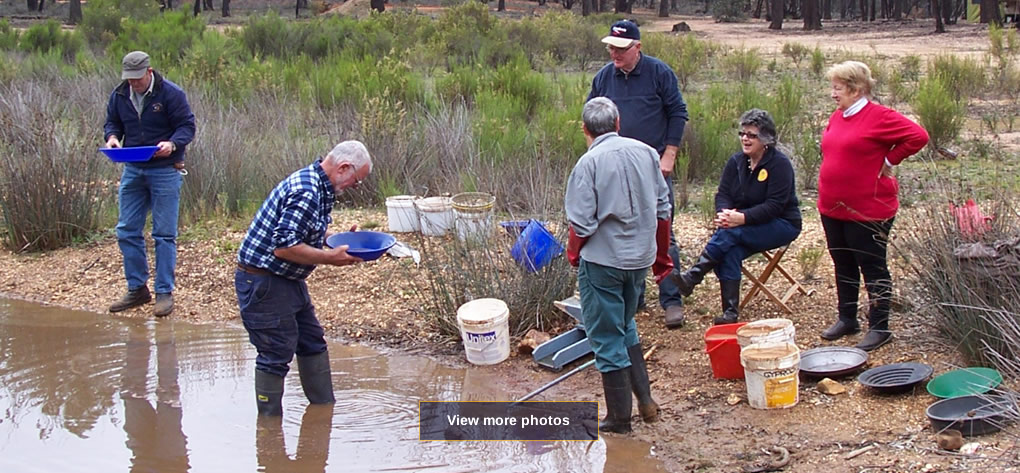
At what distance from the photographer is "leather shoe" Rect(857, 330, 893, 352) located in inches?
216

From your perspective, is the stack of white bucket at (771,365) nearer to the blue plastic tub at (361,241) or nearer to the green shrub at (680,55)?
the blue plastic tub at (361,241)

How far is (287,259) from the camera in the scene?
473 centimetres

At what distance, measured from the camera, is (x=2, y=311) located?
7660 mm

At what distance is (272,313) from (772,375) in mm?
2343

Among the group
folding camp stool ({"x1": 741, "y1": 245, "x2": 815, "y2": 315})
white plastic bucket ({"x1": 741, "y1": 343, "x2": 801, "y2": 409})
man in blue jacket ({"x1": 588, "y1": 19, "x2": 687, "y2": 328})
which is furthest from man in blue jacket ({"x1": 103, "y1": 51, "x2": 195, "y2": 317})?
white plastic bucket ({"x1": 741, "y1": 343, "x2": 801, "y2": 409})

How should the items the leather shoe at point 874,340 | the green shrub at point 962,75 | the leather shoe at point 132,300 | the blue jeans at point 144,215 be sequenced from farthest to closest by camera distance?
the green shrub at point 962,75 → the leather shoe at point 132,300 → the blue jeans at point 144,215 → the leather shoe at point 874,340

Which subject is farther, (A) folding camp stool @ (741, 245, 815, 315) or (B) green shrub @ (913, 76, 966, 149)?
(B) green shrub @ (913, 76, 966, 149)

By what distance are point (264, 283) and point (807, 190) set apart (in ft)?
20.7

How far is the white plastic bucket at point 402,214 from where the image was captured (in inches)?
327

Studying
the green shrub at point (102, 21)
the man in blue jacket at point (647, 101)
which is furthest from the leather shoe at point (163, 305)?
the green shrub at point (102, 21)

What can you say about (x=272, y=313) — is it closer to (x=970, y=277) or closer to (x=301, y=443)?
(x=301, y=443)

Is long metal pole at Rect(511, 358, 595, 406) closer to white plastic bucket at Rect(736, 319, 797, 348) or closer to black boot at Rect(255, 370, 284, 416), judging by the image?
white plastic bucket at Rect(736, 319, 797, 348)

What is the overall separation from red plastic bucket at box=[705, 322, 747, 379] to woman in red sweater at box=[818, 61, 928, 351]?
659mm

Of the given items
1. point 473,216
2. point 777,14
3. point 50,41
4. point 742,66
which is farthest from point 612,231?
point 777,14
